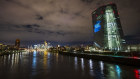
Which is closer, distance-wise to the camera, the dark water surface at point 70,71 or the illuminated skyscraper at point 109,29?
the dark water surface at point 70,71

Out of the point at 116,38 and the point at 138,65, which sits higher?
the point at 116,38

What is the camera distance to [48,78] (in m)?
9.93

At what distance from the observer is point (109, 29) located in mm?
69250

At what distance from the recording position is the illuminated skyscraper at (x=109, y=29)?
67688 mm

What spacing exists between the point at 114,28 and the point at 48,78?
7068cm

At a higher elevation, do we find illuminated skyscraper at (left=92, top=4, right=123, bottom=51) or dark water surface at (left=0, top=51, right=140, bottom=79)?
illuminated skyscraper at (left=92, top=4, right=123, bottom=51)

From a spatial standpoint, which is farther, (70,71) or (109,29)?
(109,29)

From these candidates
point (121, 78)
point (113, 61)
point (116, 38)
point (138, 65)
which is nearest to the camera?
point (121, 78)

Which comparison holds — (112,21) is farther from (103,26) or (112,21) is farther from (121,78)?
(121,78)

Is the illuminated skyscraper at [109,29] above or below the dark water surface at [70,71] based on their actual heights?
above

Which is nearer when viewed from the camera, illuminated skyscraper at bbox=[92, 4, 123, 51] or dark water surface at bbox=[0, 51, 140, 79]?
dark water surface at bbox=[0, 51, 140, 79]

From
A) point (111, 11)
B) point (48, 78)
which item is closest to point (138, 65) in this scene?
point (48, 78)

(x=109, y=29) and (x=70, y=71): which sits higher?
(x=109, y=29)

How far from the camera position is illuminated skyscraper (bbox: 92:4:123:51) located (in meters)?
67.7
